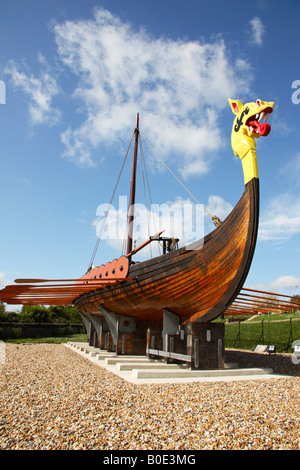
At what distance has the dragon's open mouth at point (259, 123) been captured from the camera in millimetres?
6656

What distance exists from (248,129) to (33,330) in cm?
2375

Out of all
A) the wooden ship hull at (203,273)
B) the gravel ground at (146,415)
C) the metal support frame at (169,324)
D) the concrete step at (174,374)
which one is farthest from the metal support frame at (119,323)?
the gravel ground at (146,415)

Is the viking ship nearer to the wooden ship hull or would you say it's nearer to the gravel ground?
the wooden ship hull

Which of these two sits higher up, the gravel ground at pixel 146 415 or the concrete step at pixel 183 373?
the gravel ground at pixel 146 415

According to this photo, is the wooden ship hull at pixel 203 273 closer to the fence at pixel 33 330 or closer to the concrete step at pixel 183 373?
the concrete step at pixel 183 373

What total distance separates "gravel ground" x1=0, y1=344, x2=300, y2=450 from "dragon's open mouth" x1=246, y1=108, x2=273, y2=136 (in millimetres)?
5202

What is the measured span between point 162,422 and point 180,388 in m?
2.17

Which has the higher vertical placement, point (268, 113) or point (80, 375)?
point (268, 113)

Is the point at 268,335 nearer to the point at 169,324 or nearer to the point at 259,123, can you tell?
the point at 169,324

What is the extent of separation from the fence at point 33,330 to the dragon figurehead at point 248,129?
2173 cm

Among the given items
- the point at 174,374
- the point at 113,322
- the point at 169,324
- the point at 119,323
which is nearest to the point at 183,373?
the point at 174,374

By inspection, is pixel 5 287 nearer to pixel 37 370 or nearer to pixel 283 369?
pixel 37 370
